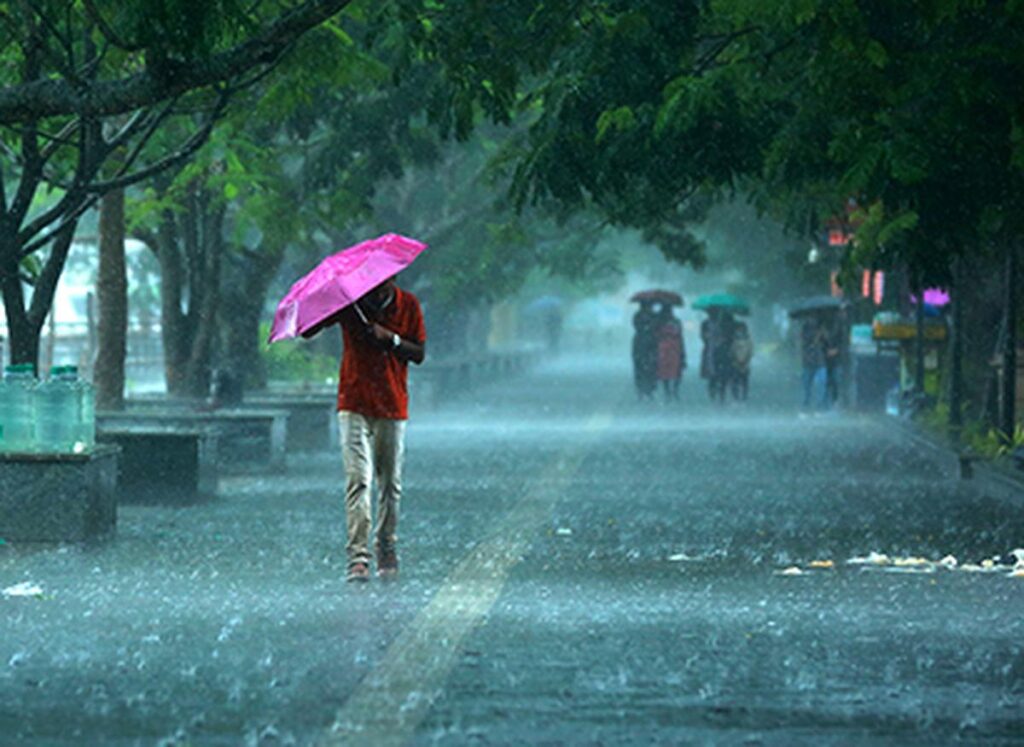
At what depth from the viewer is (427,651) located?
31.7 feet

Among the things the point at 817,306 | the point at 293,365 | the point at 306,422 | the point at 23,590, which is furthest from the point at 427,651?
the point at 817,306

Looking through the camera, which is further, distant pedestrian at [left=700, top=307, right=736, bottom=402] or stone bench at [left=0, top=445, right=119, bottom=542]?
distant pedestrian at [left=700, top=307, right=736, bottom=402]

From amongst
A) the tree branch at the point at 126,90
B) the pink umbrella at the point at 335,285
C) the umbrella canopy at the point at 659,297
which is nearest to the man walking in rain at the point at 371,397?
the pink umbrella at the point at 335,285

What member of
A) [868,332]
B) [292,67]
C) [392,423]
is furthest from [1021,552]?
[868,332]

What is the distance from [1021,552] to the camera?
1373 cm

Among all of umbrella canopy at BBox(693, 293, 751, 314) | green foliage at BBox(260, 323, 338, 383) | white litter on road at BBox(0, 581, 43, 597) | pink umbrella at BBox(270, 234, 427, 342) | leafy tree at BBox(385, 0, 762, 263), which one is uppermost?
leafy tree at BBox(385, 0, 762, 263)

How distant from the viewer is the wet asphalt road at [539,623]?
802 centimetres

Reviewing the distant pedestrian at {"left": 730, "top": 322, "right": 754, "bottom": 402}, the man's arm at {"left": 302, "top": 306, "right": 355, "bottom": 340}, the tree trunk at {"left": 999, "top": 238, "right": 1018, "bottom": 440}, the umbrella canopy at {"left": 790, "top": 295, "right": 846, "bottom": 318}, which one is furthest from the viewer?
the distant pedestrian at {"left": 730, "top": 322, "right": 754, "bottom": 402}

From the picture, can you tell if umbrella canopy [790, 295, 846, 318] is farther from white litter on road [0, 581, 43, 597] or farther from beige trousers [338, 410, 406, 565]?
white litter on road [0, 581, 43, 597]

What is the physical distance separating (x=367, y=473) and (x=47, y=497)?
3.25 meters

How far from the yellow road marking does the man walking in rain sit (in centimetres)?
59

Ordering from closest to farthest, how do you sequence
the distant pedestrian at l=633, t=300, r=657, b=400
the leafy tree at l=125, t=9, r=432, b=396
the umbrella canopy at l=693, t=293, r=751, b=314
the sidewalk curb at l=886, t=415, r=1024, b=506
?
the sidewalk curb at l=886, t=415, r=1024, b=506, the leafy tree at l=125, t=9, r=432, b=396, the distant pedestrian at l=633, t=300, r=657, b=400, the umbrella canopy at l=693, t=293, r=751, b=314

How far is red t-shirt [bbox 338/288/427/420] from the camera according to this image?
12695 mm

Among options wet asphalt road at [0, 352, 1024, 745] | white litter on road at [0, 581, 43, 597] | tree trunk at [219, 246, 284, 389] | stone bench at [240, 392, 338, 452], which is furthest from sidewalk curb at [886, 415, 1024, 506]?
tree trunk at [219, 246, 284, 389]
